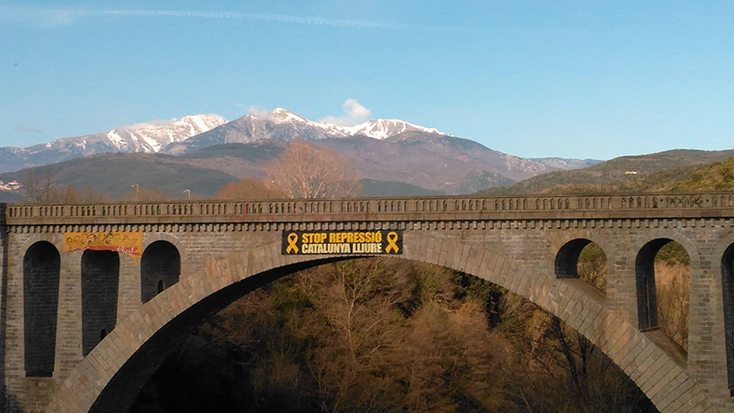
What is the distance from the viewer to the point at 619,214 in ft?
95.1

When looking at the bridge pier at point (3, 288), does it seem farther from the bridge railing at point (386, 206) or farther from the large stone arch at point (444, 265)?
the large stone arch at point (444, 265)

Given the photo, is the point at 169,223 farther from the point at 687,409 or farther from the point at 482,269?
the point at 687,409

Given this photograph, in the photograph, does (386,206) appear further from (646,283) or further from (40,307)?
(40,307)

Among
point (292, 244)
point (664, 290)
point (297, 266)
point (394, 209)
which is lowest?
point (664, 290)

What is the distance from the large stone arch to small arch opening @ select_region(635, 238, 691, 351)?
1367 mm

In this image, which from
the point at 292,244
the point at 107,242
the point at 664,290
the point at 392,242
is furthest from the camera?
the point at 664,290

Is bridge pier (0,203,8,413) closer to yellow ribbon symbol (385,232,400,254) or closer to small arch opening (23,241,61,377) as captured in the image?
small arch opening (23,241,61,377)

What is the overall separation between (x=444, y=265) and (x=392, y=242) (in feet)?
8.00

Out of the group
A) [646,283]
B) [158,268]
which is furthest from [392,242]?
[158,268]

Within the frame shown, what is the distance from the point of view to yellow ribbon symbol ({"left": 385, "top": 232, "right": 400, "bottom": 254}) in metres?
33.2

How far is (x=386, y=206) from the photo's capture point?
33.5 metres

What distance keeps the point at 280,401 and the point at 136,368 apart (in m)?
16.5

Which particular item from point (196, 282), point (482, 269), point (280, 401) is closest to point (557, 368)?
point (280, 401)

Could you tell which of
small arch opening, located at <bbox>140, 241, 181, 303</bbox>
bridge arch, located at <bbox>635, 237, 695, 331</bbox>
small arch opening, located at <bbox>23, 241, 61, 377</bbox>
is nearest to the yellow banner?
small arch opening, located at <bbox>140, 241, 181, 303</bbox>
